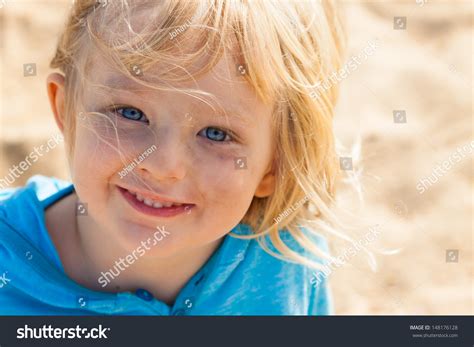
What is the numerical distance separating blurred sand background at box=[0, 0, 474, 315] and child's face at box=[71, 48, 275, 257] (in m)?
0.59

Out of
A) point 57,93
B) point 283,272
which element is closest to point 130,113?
point 57,93

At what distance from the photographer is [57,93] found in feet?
5.54

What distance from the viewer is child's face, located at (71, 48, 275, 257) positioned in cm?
143

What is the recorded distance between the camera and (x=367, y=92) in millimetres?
3223

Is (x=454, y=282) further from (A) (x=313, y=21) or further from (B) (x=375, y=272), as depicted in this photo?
(A) (x=313, y=21)

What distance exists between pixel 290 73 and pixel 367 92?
172cm
